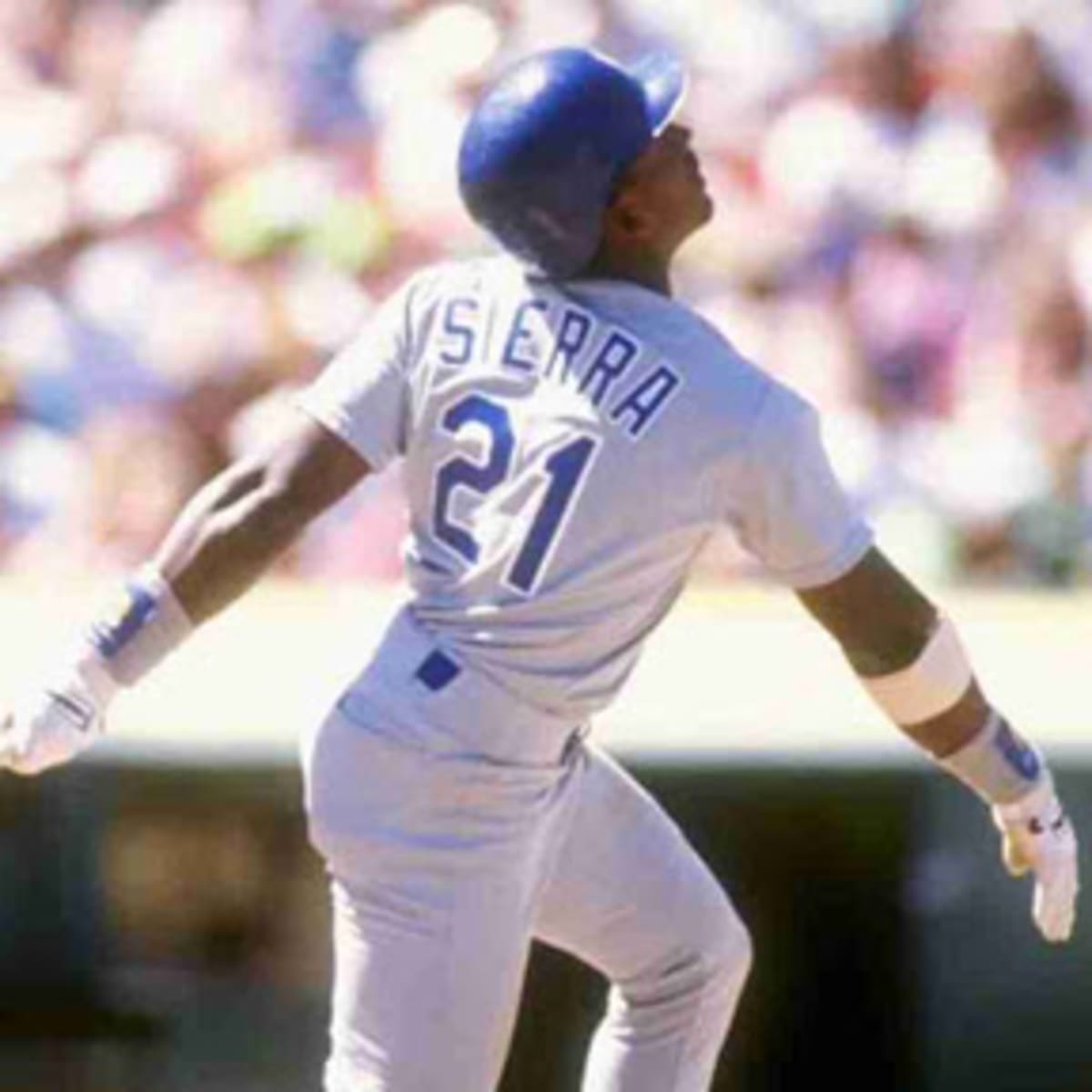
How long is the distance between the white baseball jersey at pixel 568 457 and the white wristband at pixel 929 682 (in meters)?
0.15

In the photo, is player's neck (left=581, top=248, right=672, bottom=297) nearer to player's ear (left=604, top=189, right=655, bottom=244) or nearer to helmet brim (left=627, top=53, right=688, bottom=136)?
player's ear (left=604, top=189, right=655, bottom=244)

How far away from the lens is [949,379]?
27.0 ft

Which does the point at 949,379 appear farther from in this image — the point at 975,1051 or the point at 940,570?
the point at 975,1051

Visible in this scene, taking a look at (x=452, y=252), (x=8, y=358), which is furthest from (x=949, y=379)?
(x=8, y=358)

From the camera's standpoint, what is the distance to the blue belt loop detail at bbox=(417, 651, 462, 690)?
4.70m

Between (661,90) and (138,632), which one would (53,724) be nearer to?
(138,632)

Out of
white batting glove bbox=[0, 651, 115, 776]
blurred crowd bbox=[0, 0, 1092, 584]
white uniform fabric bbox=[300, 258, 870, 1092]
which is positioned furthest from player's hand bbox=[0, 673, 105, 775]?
blurred crowd bbox=[0, 0, 1092, 584]

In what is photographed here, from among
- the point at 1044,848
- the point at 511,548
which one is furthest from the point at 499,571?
the point at 1044,848

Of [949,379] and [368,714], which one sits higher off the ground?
[949,379]

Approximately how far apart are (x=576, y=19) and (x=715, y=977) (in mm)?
4125

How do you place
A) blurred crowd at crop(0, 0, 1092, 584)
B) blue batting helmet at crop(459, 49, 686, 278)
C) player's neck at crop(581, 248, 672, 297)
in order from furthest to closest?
A: blurred crowd at crop(0, 0, 1092, 584), player's neck at crop(581, 248, 672, 297), blue batting helmet at crop(459, 49, 686, 278)

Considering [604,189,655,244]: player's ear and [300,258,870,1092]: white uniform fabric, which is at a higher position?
[604,189,655,244]: player's ear

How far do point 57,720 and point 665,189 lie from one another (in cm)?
86

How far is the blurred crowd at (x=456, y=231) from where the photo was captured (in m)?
8.18
